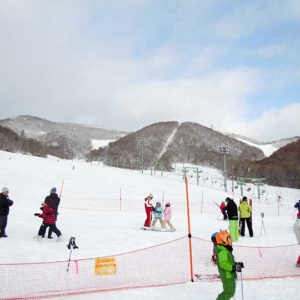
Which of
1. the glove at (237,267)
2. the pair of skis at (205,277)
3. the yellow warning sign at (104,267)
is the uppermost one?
the glove at (237,267)

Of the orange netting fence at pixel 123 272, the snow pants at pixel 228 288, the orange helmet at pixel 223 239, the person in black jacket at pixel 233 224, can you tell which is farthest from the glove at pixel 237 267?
the person in black jacket at pixel 233 224

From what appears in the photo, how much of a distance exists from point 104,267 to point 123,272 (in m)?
0.82

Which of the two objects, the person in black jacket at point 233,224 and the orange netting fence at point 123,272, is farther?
the person in black jacket at point 233,224

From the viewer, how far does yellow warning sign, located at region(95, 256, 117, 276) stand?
7.18 m

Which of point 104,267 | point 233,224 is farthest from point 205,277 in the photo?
point 233,224

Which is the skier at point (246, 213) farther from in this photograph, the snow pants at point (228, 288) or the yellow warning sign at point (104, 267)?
the snow pants at point (228, 288)

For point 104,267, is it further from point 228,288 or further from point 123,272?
point 228,288

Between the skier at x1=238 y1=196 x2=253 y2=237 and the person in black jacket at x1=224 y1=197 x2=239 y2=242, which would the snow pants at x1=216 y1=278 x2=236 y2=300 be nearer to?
the person in black jacket at x1=224 y1=197 x2=239 y2=242

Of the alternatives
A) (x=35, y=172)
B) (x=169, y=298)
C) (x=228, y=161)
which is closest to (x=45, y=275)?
(x=169, y=298)

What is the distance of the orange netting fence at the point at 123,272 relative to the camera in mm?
6727

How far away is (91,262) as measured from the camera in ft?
27.9

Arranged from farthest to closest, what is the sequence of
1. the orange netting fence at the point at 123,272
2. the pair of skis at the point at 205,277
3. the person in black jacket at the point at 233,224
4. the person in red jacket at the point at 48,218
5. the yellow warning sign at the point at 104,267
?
1. the person in black jacket at the point at 233,224
2. the person in red jacket at the point at 48,218
3. the pair of skis at the point at 205,277
4. the yellow warning sign at the point at 104,267
5. the orange netting fence at the point at 123,272

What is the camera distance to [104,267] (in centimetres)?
735

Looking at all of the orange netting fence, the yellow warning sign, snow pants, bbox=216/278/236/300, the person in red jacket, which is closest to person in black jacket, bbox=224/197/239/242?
the orange netting fence
